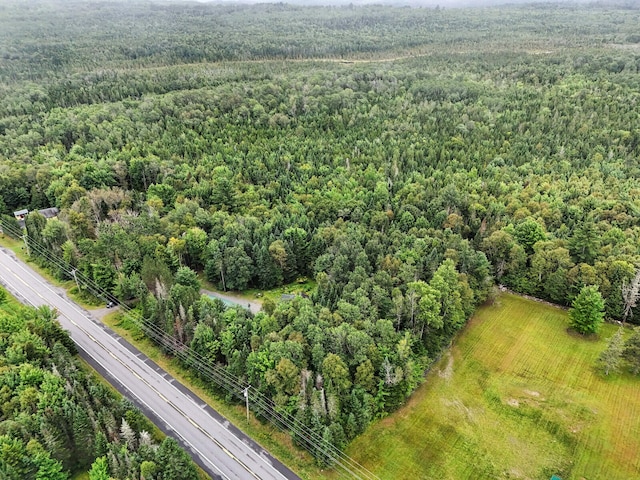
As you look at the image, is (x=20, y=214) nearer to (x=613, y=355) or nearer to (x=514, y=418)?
(x=514, y=418)

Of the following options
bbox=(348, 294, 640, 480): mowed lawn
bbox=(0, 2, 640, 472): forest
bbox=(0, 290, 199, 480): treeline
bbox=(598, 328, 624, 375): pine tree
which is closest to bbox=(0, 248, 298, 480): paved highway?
bbox=(0, 290, 199, 480): treeline

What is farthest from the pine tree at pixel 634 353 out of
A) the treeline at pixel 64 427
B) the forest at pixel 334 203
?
the treeline at pixel 64 427

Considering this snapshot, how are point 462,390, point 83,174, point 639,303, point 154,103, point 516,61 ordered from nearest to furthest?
point 462,390 → point 639,303 → point 83,174 → point 154,103 → point 516,61

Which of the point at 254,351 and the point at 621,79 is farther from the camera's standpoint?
the point at 621,79

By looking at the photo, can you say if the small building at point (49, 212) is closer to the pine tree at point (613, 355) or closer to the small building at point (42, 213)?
the small building at point (42, 213)

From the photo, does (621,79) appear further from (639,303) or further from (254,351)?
(254,351)

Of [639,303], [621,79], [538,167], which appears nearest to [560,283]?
[639,303]
